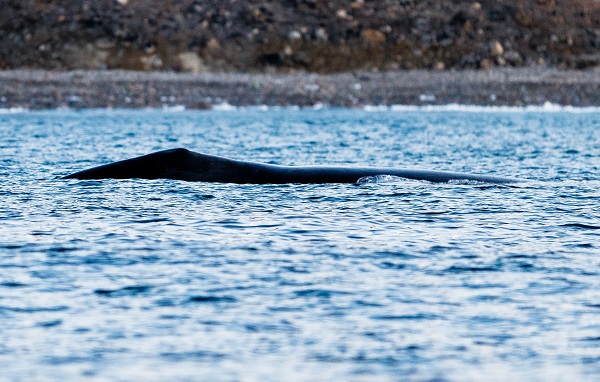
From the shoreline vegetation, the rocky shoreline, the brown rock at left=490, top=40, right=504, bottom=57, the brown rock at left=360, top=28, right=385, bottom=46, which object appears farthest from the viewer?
the brown rock at left=360, top=28, right=385, bottom=46

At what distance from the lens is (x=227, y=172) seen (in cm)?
1805

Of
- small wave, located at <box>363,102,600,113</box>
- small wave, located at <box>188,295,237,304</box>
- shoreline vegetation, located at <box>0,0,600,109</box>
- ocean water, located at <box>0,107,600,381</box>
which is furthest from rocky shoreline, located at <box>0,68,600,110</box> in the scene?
small wave, located at <box>188,295,237,304</box>

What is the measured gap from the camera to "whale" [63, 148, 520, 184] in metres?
17.9

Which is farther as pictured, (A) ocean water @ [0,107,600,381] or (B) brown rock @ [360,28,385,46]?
(B) brown rock @ [360,28,385,46]

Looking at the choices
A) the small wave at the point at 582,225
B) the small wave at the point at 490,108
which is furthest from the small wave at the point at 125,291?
the small wave at the point at 490,108

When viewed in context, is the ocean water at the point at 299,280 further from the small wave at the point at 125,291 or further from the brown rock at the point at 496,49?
the brown rock at the point at 496,49

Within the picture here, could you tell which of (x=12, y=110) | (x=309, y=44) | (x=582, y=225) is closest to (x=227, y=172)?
(x=582, y=225)

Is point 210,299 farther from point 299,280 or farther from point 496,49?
point 496,49

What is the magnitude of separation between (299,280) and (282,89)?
A: 6590cm

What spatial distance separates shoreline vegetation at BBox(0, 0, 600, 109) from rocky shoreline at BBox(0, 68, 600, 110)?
262mm

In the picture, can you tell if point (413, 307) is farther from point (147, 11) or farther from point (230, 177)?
point (147, 11)

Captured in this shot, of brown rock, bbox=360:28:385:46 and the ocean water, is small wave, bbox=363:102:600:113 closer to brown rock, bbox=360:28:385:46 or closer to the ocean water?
brown rock, bbox=360:28:385:46

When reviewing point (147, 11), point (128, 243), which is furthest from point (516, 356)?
point (147, 11)

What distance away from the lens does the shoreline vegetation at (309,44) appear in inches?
3233
